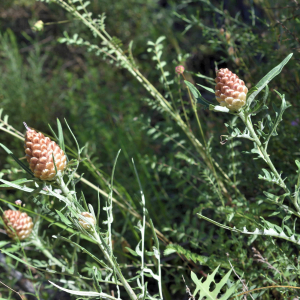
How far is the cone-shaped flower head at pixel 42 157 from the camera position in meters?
0.63

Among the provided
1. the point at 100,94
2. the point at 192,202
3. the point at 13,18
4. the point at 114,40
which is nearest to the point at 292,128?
the point at 192,202

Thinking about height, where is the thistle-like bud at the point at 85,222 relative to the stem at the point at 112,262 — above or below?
above

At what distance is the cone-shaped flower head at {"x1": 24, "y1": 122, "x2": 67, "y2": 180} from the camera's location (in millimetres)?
633

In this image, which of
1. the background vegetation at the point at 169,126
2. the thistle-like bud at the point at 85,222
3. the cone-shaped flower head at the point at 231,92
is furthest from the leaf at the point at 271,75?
the thistle-like bud at the point at 85,222

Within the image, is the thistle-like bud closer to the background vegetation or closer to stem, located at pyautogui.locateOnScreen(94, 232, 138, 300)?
stem, located at pyautogui.locateOnScreen(94, 232, 138, 300)

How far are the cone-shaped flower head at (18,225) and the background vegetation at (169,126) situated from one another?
0.14m

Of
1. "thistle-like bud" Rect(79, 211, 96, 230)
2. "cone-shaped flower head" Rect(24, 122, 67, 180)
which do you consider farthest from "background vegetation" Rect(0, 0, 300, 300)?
"cone-shaped flower head" Rect(24, 122, 67, 180)

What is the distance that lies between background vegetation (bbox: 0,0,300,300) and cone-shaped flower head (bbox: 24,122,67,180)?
0.38m

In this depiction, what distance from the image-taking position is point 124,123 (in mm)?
2012

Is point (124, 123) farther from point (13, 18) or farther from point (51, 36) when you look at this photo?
point (13, 18)

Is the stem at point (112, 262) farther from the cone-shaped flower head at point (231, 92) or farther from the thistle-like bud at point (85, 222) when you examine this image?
the cone-shaped flower head at point (231, 92)

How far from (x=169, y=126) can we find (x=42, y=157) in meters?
1.05

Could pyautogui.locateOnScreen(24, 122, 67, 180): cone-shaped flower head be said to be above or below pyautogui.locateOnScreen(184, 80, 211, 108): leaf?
below

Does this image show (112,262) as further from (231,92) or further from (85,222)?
(231,92)
